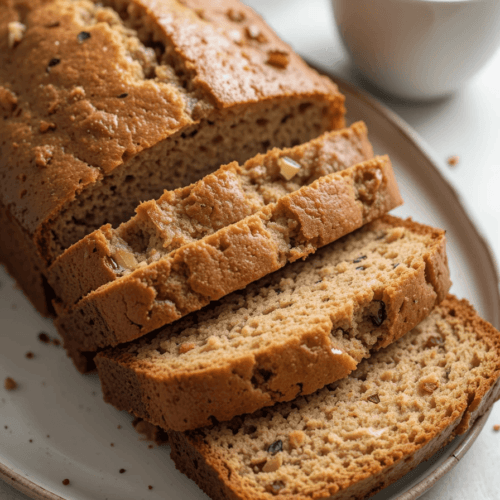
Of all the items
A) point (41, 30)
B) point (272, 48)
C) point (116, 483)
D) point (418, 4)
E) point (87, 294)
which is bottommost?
point (116, 483)

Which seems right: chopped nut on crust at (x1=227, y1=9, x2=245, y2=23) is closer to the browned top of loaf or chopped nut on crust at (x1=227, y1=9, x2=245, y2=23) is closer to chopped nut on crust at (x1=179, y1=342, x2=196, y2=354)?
the browned top of loaf

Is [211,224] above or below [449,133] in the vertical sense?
below

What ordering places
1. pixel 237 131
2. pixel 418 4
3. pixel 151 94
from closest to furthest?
pixel 151 94, pixel 237 131, pixel 418 4

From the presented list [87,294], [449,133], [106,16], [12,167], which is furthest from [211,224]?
[449,133]

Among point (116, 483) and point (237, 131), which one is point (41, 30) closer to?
point (237, 131)

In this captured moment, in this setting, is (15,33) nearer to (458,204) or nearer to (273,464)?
(273,464)

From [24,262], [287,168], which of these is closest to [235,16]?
[287,168]
